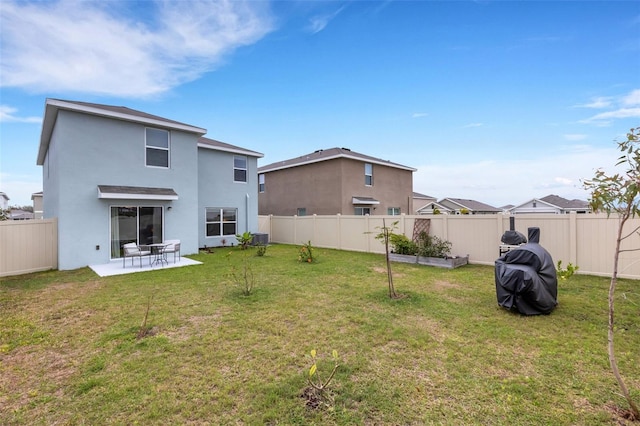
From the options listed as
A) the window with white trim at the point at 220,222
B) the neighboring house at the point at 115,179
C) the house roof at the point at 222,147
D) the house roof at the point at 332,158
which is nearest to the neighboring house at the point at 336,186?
the house roof at the point at 332,158

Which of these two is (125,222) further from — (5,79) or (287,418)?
(287,418)

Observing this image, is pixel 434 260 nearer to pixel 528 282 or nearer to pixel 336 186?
pixel 528 282

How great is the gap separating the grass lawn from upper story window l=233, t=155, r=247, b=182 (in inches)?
404

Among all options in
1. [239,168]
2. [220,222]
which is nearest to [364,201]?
[239,168]

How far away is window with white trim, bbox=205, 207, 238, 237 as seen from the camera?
50.9 feet

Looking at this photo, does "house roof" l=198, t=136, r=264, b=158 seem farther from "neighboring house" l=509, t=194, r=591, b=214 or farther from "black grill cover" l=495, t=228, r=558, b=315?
"neighboring house" l=509, t=194, r=591, b=214

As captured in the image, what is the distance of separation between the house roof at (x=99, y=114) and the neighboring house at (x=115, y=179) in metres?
0.03

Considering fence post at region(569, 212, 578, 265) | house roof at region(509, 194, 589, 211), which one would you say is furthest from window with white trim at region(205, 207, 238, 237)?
house roof at region(509, 194, 589, 211)

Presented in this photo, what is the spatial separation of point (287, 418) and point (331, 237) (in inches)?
512

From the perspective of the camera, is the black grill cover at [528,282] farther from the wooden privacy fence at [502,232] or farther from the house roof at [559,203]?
the house roof at [559,203]

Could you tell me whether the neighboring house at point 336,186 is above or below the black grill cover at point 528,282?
above

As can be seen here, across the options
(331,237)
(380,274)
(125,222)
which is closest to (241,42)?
(125,222)

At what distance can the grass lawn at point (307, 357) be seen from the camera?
2.76m

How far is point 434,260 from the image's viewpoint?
33.7 ft
